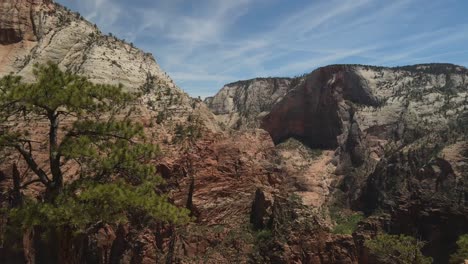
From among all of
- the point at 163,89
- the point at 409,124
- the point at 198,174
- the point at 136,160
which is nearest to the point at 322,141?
the point at 409,124

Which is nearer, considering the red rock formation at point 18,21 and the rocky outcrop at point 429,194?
the rocky outcrop at point 429,194

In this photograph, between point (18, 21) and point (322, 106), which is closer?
point (18, 21)

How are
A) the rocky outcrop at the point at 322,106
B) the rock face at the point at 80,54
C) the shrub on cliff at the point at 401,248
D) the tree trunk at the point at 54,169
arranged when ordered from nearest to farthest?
the tree trunk at the point at 54,169
the shrub on cliff at the point at 401,248
the rock face at the point at 80,54
the rocky outcrop at the point at 322,106

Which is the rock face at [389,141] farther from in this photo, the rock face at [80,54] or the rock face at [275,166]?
the rock face at [80,54]

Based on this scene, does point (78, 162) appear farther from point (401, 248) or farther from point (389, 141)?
point (389, 141)

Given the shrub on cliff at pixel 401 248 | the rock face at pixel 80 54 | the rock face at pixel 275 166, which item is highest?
the rock face at pixel 80 54

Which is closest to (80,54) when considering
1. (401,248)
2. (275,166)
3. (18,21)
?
(18,21)

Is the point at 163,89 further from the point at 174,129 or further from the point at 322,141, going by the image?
the point at 322,141

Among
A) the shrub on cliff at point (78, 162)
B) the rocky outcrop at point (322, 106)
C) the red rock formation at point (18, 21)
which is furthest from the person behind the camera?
the rocky outcrop at point (322, 106)

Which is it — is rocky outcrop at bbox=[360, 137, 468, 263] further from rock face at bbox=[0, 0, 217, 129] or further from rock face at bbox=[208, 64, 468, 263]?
rock face at bbox=[0, 0, 217, 129]

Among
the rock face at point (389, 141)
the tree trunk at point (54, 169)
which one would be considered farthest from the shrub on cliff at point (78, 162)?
the rock face at point (389, 141)

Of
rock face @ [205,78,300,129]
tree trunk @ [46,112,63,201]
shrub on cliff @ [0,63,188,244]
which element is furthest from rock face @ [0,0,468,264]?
rock face @ [205,78,300,129]

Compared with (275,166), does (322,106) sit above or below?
above

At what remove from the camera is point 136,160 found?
62.3 ft
